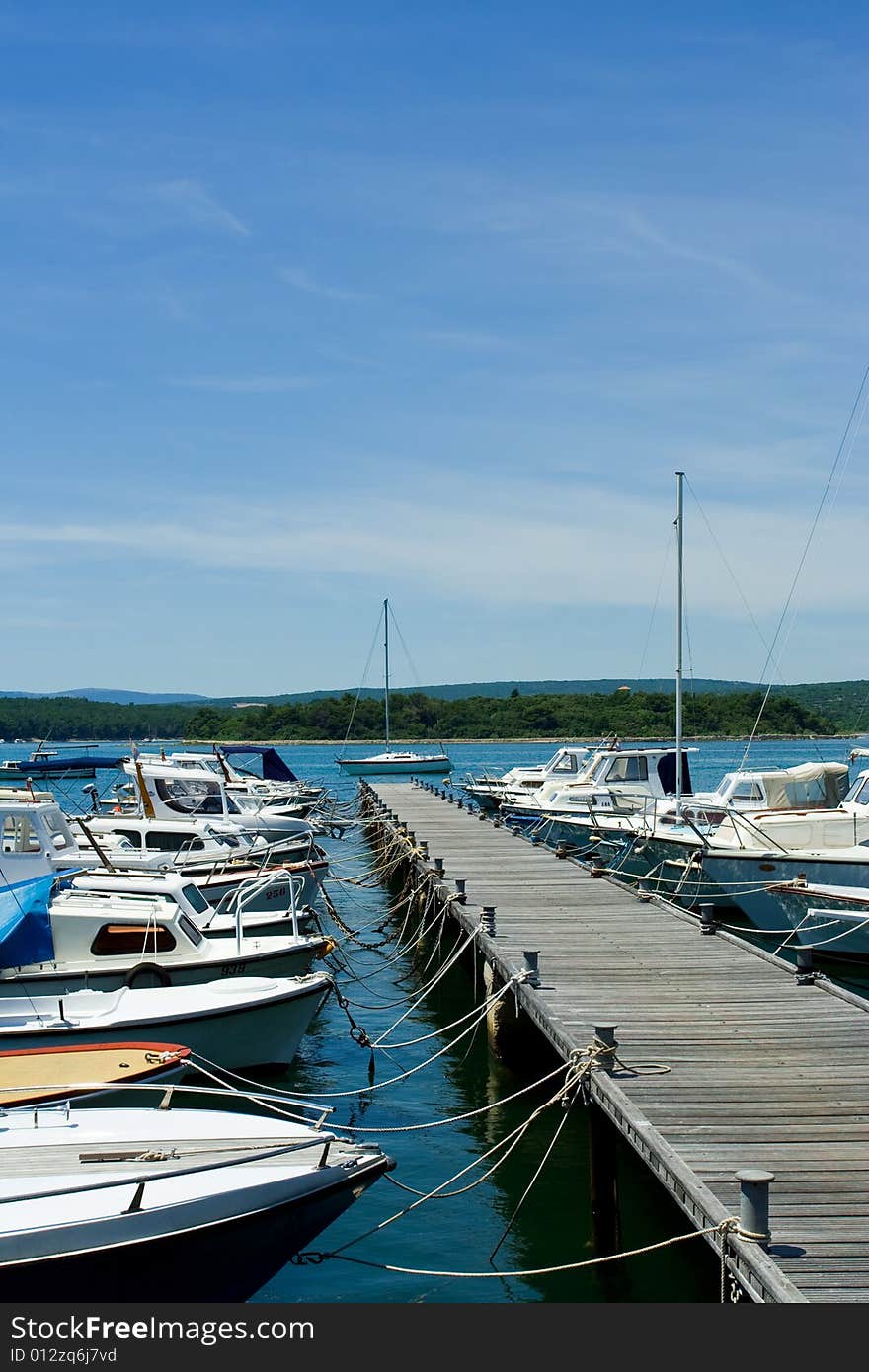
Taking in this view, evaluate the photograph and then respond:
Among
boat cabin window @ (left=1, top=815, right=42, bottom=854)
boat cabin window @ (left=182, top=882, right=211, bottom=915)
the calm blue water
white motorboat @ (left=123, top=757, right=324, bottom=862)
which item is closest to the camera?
the calm blue water

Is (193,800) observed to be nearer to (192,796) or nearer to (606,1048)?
(192,796)

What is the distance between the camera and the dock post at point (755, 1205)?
7.06 metres

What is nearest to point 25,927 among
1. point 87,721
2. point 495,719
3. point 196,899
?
point 196,899

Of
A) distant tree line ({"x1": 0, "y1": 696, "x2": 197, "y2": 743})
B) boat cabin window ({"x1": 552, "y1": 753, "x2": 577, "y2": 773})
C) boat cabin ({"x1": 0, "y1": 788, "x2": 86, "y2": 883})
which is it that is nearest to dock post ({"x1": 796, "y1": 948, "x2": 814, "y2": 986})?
boat cabin ({"x1": 0, "y1": 788, "x2": 86, "y2": 883})

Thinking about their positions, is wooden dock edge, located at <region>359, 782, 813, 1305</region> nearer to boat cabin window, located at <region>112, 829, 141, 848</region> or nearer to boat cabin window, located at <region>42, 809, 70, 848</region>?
boat cabin window, located at <region>42, 809, 70, 848</region>

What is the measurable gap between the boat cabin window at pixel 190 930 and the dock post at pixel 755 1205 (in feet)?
31.1

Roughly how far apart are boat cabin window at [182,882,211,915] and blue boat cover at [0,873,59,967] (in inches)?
123

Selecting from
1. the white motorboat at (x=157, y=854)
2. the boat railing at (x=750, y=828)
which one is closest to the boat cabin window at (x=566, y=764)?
the white motorboat at (x=157, y=854)

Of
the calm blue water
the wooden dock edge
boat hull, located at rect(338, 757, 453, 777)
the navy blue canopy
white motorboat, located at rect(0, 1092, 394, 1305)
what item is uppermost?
the navy blue canopy

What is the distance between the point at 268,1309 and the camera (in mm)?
7281

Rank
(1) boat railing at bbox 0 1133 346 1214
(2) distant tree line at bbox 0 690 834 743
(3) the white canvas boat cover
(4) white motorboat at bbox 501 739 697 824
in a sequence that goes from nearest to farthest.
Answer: (1) boat railing at bbox 0 1133 346 1214 < (3) the white canvas boat cover < (4) white motorboat at bbox 501 739 697 824 < (2) distant tree line at bbox 0 690 834 743

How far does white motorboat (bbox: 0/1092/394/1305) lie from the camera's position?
760 cm

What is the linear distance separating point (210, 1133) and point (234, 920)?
335 inches

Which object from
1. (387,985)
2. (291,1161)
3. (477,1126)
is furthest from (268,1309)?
(387,985)
